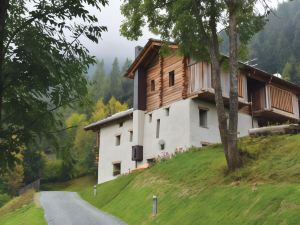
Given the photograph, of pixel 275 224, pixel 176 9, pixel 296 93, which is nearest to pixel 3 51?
pixel 275 224

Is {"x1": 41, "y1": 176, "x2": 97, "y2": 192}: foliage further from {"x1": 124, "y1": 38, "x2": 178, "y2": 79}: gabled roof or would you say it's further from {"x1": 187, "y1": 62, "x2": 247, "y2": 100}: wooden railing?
{"x1": 187, "y1": 62, "x2": 247, "y2": 100}: wooden railing

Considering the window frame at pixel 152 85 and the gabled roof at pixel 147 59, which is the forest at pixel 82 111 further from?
the window frame at pixel 152 85

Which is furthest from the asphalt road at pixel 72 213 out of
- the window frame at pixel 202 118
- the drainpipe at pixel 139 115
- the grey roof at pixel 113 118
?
the window frame at pixel 202 118

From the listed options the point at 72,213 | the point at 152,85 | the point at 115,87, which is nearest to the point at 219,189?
the point at 72,213

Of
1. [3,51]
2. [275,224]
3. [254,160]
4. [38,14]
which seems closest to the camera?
[3,51]

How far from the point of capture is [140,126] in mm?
37844

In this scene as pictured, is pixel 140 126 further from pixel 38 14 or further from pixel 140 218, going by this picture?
pixel 38 14

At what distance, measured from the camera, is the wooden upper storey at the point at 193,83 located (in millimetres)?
33156

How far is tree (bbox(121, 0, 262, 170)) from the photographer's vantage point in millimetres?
19266

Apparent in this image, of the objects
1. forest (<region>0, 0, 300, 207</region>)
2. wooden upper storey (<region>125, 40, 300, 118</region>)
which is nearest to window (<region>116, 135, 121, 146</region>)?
forest (<region>0, 0, 300, 207</region>)

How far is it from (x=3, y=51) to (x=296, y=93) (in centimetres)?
3785

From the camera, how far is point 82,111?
8.94 metres

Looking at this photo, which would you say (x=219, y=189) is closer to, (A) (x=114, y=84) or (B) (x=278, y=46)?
(B) (x=278, y=46)

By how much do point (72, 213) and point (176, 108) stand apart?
1306cm
